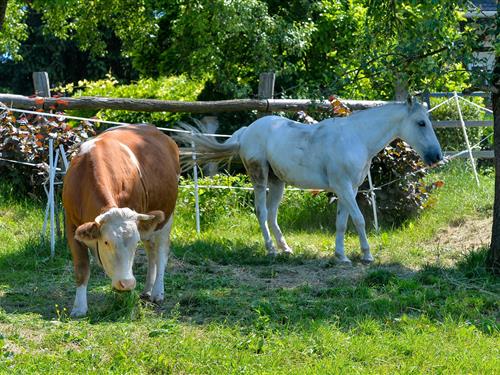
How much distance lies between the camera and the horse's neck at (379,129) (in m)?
10.9

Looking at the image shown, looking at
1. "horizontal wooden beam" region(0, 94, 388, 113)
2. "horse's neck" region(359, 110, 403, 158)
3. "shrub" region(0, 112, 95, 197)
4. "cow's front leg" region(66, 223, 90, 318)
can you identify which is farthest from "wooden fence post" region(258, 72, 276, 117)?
"cow's front leg" region(66, 223, 90, 318)

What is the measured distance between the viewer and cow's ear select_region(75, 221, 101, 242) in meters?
6.91

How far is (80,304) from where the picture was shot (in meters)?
7.51

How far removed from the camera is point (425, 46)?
9422mm

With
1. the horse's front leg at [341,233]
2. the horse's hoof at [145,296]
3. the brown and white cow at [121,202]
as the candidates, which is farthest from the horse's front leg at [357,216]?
the horse's hoof at [145,296]

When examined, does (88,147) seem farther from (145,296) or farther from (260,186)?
(260,186)

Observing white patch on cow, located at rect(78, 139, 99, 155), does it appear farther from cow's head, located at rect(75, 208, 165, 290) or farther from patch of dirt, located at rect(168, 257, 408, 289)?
patch of dirt, located at rect(168, 257, 408, 289)

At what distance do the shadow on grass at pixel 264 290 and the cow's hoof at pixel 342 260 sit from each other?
9cm

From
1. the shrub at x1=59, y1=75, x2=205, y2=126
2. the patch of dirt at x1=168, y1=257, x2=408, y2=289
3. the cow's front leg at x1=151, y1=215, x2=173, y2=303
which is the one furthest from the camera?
the shrub at x1=59, y1=75, x2=205, y2=126

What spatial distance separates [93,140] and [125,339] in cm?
217

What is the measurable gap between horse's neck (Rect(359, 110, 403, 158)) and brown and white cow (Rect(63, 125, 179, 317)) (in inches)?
114

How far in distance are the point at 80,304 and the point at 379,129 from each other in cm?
482

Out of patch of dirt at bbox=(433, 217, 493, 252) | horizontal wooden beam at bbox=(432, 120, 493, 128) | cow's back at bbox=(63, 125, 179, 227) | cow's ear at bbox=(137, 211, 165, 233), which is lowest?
patch of dirt at bbox=(433, 217, 493, 252)

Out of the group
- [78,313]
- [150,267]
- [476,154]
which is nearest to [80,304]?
[78,313]
